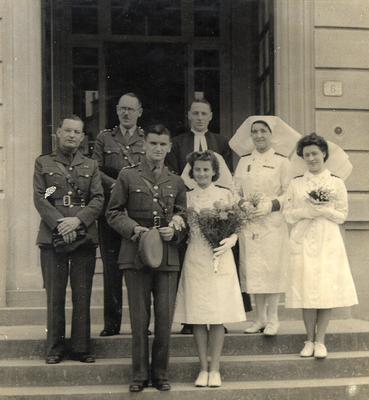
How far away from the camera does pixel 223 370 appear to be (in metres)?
5.63

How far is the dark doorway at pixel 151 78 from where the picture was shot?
33.4 ft

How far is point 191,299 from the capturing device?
5406mm

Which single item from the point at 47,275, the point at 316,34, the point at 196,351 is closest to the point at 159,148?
the point at 47,275

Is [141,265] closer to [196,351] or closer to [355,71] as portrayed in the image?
[196,351]

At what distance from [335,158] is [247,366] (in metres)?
1.76

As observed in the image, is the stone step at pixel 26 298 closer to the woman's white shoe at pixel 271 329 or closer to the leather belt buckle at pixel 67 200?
the leather belt buckle at pixel 67 200

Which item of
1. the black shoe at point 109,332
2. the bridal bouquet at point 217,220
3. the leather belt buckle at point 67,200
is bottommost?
the black shoe at point 109,332

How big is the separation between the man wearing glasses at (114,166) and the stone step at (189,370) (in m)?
0.47

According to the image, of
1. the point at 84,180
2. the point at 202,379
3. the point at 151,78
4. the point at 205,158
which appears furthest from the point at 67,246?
the point at 151,78

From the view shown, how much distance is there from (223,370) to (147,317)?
0.81 m

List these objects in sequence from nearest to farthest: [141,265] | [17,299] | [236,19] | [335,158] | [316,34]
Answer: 1. [141,265]
2. [335,158]
3. [17,299]
4. [316,34]
5. [236,19]

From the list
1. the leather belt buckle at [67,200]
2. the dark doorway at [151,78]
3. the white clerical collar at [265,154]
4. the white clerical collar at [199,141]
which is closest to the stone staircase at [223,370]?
the leather belt buckle at [67,200]

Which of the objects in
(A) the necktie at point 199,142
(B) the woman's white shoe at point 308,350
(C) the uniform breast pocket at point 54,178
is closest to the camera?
(C) the uniform breast pocket at point 54,178

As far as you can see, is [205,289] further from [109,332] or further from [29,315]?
[29,315]
